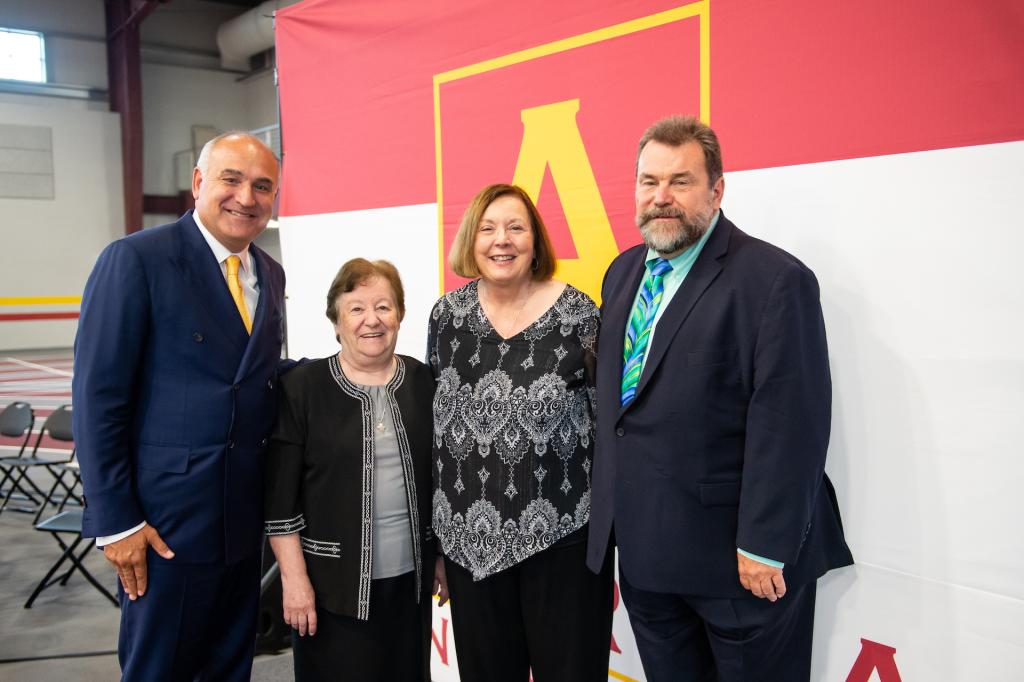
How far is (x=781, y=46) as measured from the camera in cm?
181

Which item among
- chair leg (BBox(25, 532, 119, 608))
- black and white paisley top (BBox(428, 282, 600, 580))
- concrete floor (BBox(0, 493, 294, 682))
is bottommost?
concrete floor (BBox(0, 493, 294, 682))

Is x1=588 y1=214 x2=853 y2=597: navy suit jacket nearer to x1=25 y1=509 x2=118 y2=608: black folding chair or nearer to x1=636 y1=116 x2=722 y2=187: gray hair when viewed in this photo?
x1=636 y1=116 x2=722 y2=187: gray hair

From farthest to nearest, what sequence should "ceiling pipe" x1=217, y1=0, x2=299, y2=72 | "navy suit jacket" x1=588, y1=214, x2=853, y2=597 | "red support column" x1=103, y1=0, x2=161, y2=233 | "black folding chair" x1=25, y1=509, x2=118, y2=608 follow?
"red support column" x1=103, y1=0, x2=161, y2=233, "ceiling pipe" x1=217, y1=0, x2=299, y2=72, "black folding chair" x1=25, y1=509, x2=118, y2=608, "navy suit jacket" x1=588, y1=214, x2=853, y2=597

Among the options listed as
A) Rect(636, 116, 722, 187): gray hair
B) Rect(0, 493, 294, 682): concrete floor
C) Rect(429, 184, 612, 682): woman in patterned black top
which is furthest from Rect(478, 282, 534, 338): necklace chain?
Rect(0, 493, 294, 682): concrete floor

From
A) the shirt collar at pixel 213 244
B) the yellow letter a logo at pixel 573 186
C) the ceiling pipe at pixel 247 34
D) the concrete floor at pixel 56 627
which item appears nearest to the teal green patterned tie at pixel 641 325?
the yellow letter a logo at pixel 573 186

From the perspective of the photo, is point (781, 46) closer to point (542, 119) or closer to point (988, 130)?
point (988, 130)

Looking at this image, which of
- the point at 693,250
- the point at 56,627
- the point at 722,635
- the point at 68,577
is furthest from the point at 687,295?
the point at 68,577

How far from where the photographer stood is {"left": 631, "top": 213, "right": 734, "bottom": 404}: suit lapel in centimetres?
149

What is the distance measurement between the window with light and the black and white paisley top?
14.5 m

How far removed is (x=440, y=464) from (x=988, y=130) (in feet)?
4.46

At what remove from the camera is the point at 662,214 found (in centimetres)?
154

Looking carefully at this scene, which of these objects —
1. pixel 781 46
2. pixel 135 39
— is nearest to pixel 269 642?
pixel 781 46

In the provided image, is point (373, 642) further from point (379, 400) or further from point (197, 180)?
point (197, 180)

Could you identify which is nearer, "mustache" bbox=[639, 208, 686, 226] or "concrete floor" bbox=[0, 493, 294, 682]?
"mustache" bbox=[639, 208, 686, 226]
